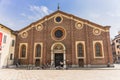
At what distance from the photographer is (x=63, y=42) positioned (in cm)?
2470

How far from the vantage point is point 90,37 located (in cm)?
2411

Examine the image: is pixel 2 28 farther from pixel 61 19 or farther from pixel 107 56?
pixel 107 56

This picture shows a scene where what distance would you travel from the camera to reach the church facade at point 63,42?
2347 centimetres

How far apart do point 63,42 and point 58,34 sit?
2.16 m

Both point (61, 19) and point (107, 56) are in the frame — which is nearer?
point (107, 56)

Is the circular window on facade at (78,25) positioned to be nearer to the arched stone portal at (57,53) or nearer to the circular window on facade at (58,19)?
the circular window on facade at (58,19)

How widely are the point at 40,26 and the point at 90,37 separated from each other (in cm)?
1081

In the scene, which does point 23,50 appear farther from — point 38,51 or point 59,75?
point 59,75

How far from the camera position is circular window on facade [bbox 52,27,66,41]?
2510 cm

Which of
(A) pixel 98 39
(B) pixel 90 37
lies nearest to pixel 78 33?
(B) pixel 90 37

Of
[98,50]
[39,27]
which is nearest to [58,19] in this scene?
[39,27]

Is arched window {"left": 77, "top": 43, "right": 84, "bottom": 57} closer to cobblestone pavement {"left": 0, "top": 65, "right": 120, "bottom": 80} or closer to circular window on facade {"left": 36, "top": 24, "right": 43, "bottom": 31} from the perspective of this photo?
Result: circular window on facade {"left": 36, "top": 24, "right": 43, "bottom": 31}

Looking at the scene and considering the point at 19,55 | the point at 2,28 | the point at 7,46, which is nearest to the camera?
the point at 2,28

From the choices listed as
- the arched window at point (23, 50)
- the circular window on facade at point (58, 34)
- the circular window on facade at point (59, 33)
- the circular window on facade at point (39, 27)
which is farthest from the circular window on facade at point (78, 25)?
the arched window at point (23, 50)
